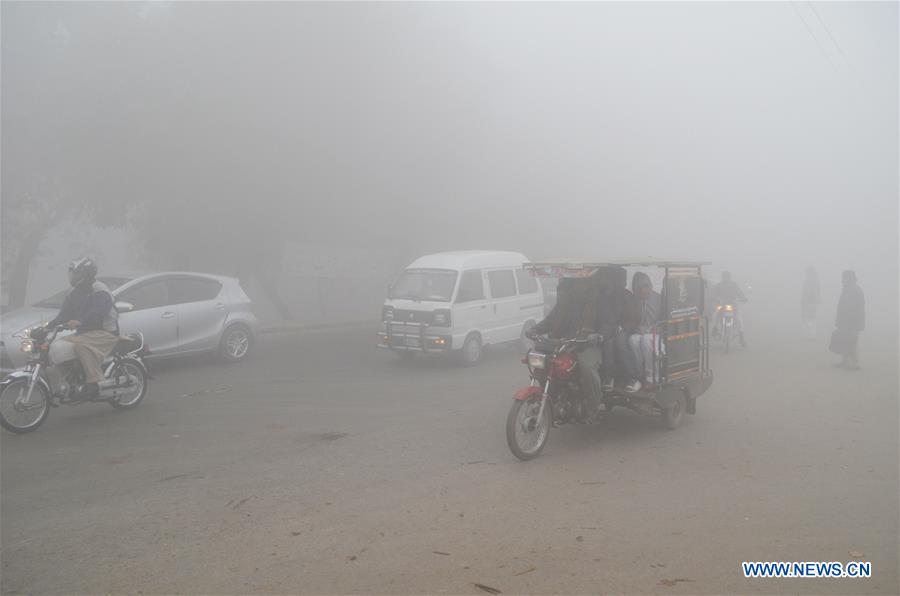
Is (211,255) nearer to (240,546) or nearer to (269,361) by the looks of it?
(269,361)

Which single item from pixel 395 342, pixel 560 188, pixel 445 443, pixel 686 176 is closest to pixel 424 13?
pixel 560 188

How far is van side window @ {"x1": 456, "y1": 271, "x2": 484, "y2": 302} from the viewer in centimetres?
1408

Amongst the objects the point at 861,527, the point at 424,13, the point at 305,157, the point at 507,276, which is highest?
the point at 424,13

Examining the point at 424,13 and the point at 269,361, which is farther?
the point at 424,13

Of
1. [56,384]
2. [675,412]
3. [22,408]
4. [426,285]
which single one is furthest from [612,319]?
[426,285]

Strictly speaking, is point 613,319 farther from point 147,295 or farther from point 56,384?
point 147,295

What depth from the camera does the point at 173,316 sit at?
12883mm

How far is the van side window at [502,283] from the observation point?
48.8ft

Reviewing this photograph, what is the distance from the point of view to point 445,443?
795cm

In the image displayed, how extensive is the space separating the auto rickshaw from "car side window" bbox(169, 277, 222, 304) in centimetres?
718

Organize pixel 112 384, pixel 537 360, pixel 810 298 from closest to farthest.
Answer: pixel 537 360
pixel 112 384
pixel 810 298

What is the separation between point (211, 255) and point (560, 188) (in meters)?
20.5

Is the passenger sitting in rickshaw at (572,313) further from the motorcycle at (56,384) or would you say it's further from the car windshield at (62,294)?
the car windshield at (62,294)

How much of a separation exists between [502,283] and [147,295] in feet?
21.0
